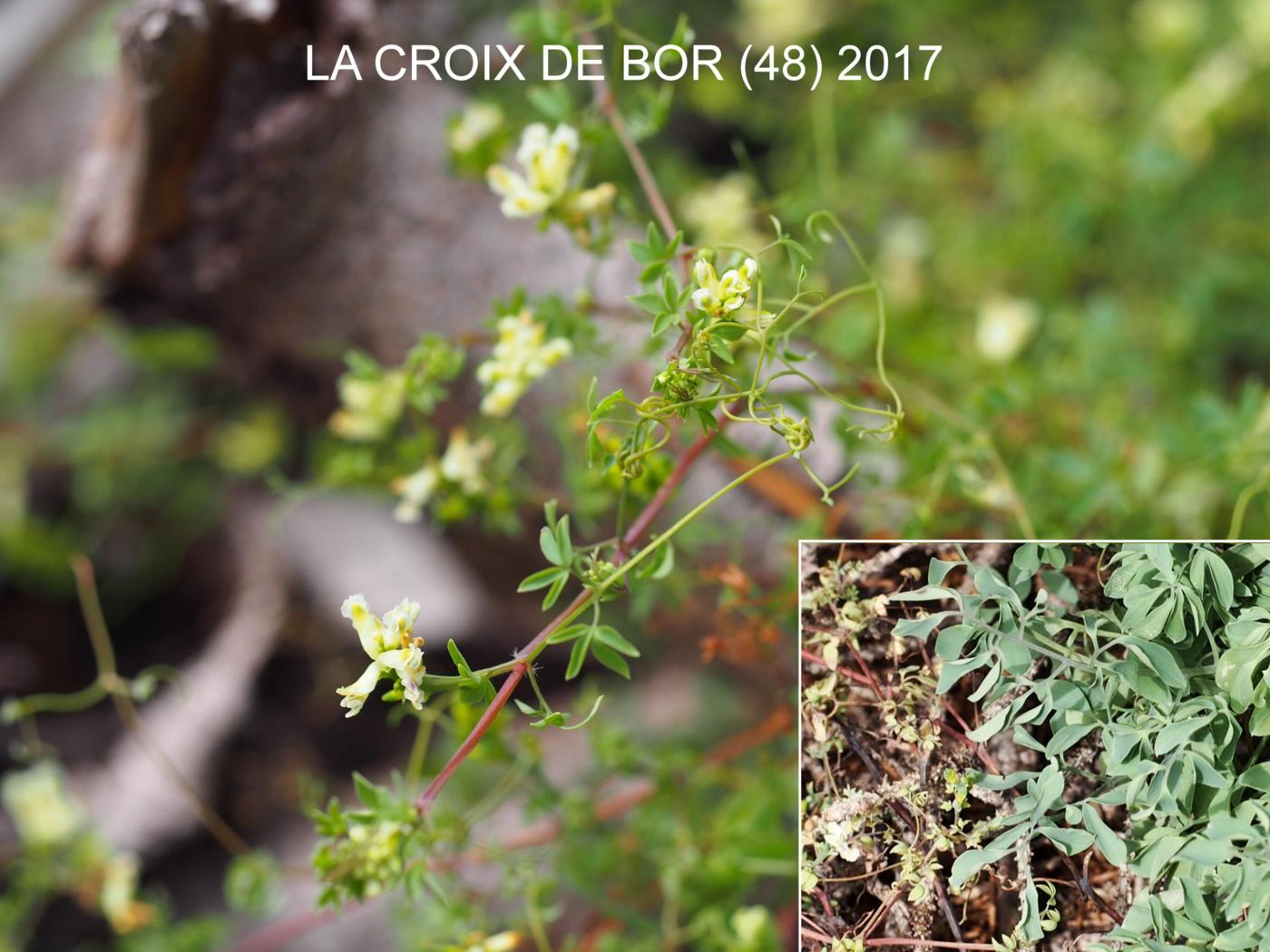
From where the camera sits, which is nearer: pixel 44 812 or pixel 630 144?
pixel 630 144

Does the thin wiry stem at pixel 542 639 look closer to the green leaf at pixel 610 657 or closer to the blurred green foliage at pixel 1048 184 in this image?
the green leaf at pixel 610 657

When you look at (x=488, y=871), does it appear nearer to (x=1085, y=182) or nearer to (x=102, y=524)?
(x=102, y=524)

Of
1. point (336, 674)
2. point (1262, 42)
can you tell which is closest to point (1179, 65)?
point (1262, 42)

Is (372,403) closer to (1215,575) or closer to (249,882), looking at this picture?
(249,882)

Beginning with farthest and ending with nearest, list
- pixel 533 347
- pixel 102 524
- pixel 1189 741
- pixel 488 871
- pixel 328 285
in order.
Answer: pixel 102 524 < pixel 488 871 < pixel 328 285 < pixel 533 347 < pixel 1189 741

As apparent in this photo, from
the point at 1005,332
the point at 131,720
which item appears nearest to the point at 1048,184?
the point at 1005,332

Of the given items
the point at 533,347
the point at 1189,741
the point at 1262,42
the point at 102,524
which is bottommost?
the point at 102,524

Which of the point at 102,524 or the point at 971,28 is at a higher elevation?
the point at 971,28

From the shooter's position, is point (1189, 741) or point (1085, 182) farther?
point (1085, 182)
